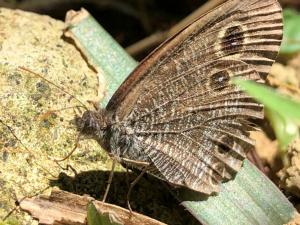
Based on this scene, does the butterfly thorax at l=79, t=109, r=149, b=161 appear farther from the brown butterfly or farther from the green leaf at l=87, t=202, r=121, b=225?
the green leaf at l=87, t=202, r=121, b=225

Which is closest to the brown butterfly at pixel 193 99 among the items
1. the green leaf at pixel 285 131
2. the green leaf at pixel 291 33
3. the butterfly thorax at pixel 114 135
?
the butterfly thorax at pixel 114 135

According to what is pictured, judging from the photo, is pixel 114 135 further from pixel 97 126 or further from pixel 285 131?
pixel 285 131

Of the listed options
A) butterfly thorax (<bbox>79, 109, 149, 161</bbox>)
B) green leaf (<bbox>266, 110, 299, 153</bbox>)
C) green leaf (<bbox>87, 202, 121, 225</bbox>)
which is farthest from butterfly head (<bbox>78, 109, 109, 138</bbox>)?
green leaf (<bbox>266, 110, 299, 153</bbox>)

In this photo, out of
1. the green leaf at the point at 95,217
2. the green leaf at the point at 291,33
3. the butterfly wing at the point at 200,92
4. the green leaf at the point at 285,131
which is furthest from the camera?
the green leaf at the point at 291,33

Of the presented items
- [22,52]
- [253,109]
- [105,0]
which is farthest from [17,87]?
[105,0]

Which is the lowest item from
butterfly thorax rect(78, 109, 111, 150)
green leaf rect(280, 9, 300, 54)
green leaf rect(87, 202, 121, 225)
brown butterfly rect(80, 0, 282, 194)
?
green leaf rect(87, 202, 121, 225)

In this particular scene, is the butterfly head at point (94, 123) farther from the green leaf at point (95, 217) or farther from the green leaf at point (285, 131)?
the green leaf at point (285, 131)

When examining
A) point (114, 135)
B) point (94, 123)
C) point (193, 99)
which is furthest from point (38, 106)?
point (193, 99)
